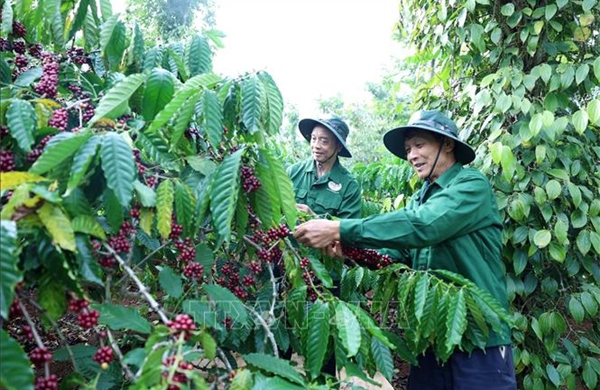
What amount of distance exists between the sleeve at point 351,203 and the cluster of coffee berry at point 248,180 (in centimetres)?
141

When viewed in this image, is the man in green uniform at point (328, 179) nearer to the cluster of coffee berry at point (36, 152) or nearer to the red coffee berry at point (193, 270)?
the red coffee berry at point (193, 270)

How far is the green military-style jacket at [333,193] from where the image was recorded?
2520 millimetres

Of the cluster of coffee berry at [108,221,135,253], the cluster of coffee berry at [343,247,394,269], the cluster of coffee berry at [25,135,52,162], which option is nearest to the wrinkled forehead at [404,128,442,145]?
the cluster of coffee berry at [343,247,394,269]

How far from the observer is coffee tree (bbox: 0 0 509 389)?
2.66 ft

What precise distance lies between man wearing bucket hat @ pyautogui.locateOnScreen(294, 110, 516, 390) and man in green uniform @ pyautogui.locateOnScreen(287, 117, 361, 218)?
690mm

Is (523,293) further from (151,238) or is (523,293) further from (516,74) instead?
(151,238)

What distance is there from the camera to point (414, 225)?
144 cm

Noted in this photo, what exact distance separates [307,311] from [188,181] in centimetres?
48

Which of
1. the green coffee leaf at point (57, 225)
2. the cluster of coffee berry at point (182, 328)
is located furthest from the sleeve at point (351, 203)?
the green coffee leaf at point (57, 225)

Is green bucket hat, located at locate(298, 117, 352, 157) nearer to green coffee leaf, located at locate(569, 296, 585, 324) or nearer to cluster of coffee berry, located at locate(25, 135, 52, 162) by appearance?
green coffee leaf, located at locate(569, 296, 585, 324)

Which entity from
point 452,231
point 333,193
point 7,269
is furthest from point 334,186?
point 7,269

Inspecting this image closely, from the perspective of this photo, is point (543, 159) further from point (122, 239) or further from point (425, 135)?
point (122, 239)

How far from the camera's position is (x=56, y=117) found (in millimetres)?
1040

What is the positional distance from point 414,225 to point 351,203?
1097 mm
